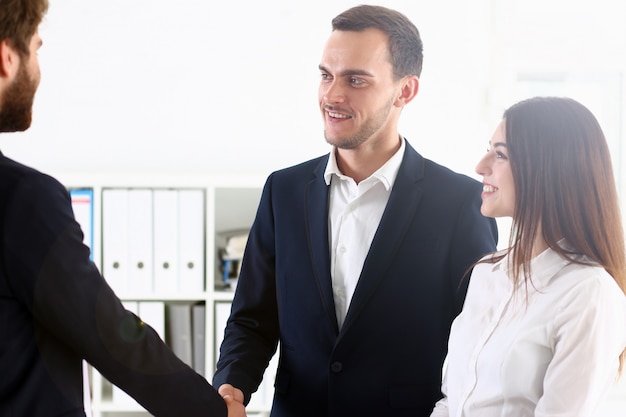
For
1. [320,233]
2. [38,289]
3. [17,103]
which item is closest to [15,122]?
[17,103]

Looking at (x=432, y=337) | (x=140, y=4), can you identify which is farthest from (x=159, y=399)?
(x=140, y=4)

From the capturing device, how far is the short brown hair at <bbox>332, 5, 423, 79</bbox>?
1.82 metres

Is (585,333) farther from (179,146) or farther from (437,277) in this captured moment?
(179,146)

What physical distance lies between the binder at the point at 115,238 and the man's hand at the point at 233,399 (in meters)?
1.55

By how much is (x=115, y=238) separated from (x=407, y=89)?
171 centimetres

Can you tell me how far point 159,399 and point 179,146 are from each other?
226cm

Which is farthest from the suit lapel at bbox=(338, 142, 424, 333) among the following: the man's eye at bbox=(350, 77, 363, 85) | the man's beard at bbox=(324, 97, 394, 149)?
the man's eye at bbox=(350, 77, 363, 85)

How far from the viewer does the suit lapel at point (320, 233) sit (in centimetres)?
169

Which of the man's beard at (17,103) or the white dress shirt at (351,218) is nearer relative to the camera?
the man's beard at (17,103)

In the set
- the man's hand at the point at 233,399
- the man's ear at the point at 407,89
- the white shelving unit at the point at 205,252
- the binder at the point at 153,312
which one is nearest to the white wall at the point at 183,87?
the white shelving unit at the point at 205,252

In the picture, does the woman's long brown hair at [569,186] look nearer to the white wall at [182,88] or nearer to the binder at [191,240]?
the binder at [191,240]

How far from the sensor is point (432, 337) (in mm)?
1676

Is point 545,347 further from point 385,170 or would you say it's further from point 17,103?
point 17,103

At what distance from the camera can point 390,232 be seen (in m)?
1.69
